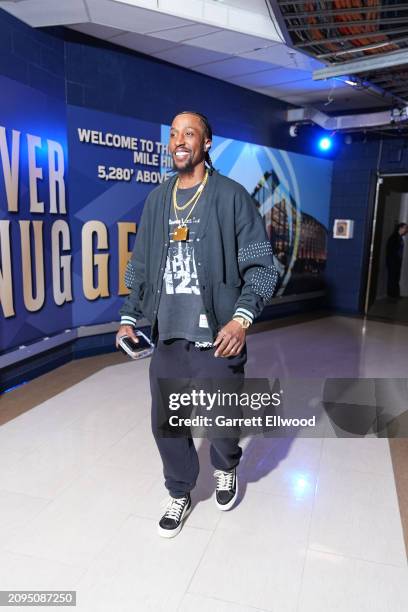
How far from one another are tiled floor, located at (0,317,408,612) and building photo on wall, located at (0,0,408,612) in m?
0.01

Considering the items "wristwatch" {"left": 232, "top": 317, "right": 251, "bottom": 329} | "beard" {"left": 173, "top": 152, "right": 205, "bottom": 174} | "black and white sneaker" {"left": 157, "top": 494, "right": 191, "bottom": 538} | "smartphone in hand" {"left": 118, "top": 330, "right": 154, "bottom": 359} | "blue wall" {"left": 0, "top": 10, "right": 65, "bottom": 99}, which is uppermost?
"blue wall" {"left": 0, "top": 10, "right": 65, "bottom": 99}

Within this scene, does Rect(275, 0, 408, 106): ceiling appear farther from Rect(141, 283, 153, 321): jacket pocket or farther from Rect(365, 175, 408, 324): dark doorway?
Rect(365, 175, 408, 324): dark doorway

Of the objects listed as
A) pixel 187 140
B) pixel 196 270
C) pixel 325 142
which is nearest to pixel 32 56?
pixel 187 140

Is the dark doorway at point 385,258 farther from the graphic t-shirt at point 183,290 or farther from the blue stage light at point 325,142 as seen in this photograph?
the graphic t-shirt at point 183,290

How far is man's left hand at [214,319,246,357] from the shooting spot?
1617 mm

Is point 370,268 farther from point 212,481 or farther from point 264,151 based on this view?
point 212,481

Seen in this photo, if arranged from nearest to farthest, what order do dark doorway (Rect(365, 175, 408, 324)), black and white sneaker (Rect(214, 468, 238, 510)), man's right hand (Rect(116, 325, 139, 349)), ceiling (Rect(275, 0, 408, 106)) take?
man's right hand (Rect(116, 325, 139, 349)) → black and white sneaker (Rect(214, 468, 238, 510)) → ceiling (Rect(275, 0, 408, 106)) → dark doorway (Rect(365, 175, 408, 324))

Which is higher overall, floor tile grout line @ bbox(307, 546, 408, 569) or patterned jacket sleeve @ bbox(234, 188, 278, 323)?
patterned jacket sleeve @ bbox(234, 188, 278, 323)

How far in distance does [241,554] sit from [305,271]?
18.1 ft

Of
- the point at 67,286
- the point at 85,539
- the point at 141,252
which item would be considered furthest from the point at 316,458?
the point at 67,286

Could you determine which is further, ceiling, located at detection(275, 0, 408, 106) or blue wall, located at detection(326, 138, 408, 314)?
blue wall, located at detection(326, 138, 408, 314)

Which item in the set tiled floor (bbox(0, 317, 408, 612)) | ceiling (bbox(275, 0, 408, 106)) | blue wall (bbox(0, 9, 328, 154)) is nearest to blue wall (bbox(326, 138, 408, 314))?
blue wall (bbox(0, 9, 328, 154))

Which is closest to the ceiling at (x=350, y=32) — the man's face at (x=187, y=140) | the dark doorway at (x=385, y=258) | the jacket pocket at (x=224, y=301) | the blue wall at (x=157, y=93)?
the blue wall at (x=157, y=93)

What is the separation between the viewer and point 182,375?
5.97 feet
